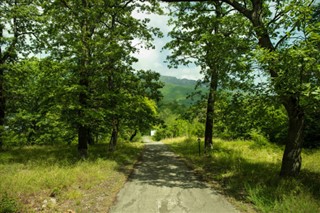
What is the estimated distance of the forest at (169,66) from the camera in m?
8.10

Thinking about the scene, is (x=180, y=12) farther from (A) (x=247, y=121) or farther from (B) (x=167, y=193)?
(B) (x=167, y=193)

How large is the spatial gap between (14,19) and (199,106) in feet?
50.7

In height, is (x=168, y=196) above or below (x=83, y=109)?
below

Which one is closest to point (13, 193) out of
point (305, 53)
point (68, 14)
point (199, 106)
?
point (305, 53)

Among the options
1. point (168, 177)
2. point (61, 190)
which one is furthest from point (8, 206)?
point (168, 177)

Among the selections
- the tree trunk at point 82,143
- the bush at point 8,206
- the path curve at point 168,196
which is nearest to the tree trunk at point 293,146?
the path curve at point 168,196

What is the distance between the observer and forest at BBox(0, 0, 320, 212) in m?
8.10

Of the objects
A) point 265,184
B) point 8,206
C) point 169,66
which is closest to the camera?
point 8,206

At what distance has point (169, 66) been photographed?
2083 centimetres

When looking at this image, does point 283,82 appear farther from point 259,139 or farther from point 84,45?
point 259,139

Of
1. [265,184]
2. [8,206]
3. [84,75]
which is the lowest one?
[8,206]

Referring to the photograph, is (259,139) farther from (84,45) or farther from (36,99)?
(36,99)

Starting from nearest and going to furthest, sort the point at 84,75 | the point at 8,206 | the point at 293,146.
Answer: the point at 8,206 → the point at 293,146 → the point at 84,75

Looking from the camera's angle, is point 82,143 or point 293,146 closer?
point 293,146
